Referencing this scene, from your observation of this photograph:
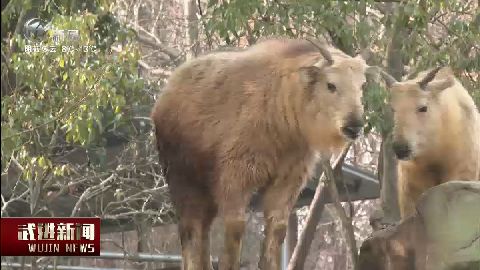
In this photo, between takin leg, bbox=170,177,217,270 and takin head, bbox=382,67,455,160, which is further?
takin leg, bbox=170,177,217,270

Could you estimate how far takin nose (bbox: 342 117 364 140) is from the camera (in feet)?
9.96

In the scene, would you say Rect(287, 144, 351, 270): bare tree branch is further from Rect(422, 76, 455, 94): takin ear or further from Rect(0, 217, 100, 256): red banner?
Rect(0, 217, 100, 256): red banner

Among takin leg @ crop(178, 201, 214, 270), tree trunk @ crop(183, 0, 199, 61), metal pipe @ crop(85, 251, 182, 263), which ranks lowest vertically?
metal pipe @ crop(85, 251, 182, 263)

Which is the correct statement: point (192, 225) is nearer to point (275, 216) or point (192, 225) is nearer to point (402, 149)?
point (275, 216)

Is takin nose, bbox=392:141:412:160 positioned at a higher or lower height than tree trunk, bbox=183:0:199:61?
lower

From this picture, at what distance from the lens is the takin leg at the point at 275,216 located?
3273 millimetres

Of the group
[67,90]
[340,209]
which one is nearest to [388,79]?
[340,209]

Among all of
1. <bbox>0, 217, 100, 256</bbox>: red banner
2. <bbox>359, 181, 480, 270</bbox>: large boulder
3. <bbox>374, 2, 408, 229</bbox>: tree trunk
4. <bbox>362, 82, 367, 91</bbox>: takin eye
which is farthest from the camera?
<bbox>374, 2, 408, 229</bbox>: tree trunk

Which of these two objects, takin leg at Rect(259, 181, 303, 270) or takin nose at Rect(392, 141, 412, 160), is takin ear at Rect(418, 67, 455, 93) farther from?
takin leg at Rect(259, 181, 303, 270)

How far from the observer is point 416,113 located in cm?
333

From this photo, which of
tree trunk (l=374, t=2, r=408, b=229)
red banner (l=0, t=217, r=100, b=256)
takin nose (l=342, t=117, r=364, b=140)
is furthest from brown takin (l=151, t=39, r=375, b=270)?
tree trunk (l=374, t=2, r=408, b=229)

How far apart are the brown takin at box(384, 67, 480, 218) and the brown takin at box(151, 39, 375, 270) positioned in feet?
0.85

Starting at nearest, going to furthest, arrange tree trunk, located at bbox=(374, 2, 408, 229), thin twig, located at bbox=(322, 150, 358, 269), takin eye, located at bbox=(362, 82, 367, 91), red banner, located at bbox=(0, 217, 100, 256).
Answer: red banner, located at bbox=(0, 217, 100, 256)
takin eye, located at bbox=(362, 82, 367, 91)
tree trunk, located at bbox=(374, 2, 408, 229)
thin twig, located at bbox=(322, 150, 358, 269)

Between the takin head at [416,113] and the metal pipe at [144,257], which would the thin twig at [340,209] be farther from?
the metal pipe at [144,257]
